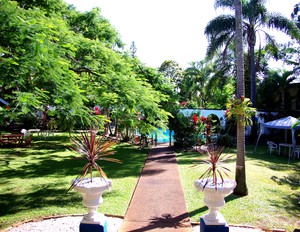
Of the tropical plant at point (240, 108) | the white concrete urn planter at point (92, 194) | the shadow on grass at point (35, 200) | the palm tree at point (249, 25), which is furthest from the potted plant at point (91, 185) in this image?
the palm tree at point (249, 25)

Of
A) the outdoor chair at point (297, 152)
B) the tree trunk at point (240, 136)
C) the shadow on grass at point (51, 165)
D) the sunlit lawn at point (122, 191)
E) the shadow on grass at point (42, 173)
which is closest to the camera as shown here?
the sunlit lawn at point (122, 191)

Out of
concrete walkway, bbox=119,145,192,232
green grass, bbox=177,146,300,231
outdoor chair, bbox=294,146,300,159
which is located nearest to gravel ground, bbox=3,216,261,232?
concrete walkway, bbox=119,145,192,232

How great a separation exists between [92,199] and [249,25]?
62.9 feet

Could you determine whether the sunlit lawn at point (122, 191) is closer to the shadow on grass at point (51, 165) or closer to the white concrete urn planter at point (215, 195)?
the shadow on grass at point (51, 165)

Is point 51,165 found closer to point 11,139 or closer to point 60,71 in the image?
point 11,139

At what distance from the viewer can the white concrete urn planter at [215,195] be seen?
173 inches

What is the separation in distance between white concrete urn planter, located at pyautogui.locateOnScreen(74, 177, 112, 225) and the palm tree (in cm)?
1760

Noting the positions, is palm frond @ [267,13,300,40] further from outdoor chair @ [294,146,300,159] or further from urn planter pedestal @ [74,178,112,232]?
urn planter pedestal @ [74,178,112,232]

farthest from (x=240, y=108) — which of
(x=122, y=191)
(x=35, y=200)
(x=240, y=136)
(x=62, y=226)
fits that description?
(x=35, y=200)

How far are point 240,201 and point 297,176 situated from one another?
454cm

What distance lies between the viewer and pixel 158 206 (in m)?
6.71

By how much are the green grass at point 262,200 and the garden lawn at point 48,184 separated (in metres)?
1.80

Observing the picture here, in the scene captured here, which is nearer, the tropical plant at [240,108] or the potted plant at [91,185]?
the potted plant at [91,185]

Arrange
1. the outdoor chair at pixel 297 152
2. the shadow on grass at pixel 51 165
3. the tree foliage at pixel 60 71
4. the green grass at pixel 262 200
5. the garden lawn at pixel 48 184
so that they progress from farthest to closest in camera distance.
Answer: the outdoor chair at pixel 297 152 < the shadow on grass at pixel 51 165 < the garden lawn at pixel 48 184 < the green grass at pixel 262 200 < the tree foliage at pixel 60 71
